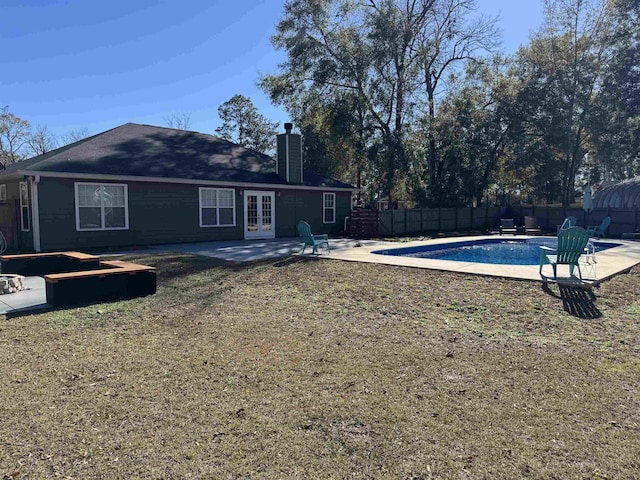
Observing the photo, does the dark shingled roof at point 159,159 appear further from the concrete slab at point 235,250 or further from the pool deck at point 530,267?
the pool deck at point 530,267

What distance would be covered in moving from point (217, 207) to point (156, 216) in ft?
7.49

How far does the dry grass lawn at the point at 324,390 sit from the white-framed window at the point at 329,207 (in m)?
13.2

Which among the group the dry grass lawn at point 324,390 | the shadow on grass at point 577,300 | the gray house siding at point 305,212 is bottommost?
the dry grass lawn at point 324,390

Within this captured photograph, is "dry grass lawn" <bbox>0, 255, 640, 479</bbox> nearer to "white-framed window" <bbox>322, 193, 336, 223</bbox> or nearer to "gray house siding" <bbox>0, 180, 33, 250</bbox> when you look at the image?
"gray house siding" <bbox>0, 180, 33, 250</bbox>

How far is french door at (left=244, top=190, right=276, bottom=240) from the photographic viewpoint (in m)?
16.6

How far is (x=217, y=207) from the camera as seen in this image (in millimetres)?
15703

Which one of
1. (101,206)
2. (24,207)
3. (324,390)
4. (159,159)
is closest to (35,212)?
(24,207)

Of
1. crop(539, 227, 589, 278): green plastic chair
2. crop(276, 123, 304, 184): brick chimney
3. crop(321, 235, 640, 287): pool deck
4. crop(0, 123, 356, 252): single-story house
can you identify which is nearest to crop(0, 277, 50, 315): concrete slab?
crop(0, 123, 356, 252): single-story house

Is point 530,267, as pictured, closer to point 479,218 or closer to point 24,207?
point 24,207

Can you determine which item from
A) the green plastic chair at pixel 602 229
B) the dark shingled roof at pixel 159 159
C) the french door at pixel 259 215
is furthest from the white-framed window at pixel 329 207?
the green plastic chair at pixel 602 229

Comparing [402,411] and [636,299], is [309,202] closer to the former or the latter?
[636,299]

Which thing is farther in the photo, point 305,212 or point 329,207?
point 329,207

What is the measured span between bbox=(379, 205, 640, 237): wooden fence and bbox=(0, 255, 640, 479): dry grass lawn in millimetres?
14754

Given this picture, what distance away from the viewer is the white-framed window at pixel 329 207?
1934cm
